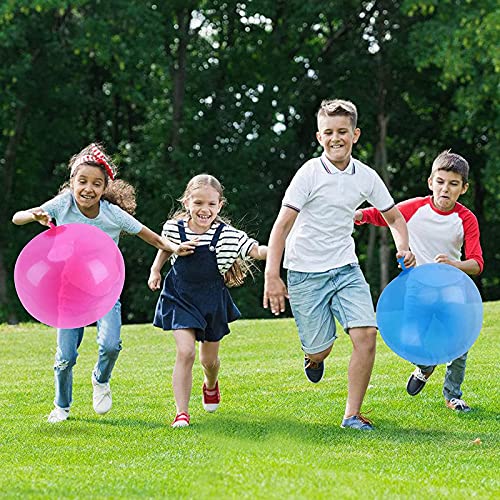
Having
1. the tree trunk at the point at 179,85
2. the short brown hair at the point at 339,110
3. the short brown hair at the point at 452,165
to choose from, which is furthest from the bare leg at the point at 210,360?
the tree trunk at the point at 179,85

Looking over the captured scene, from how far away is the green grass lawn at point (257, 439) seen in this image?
478cm

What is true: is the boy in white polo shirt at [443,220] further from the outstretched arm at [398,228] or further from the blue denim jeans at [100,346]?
the blue denim jeans at [100,346]

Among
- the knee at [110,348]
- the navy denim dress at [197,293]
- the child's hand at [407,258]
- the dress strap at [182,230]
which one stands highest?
the dress strap at [182,230]

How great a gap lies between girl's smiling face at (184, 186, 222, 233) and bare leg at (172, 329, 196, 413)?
2.50 ft

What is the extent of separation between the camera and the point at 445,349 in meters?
6.29

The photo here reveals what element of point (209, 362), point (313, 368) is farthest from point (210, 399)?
point (313, 368)

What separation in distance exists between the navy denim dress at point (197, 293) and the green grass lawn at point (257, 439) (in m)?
0.70

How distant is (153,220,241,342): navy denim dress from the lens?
688cm

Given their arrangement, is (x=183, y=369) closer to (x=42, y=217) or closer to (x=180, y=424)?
(x=180, y=424)

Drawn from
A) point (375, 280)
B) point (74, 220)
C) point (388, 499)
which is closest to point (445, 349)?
point (388, 499)

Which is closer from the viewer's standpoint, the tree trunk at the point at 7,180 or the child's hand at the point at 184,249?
the child's hand at the point at 184,249

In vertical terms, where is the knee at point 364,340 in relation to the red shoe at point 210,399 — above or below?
above

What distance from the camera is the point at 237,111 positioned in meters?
27.5

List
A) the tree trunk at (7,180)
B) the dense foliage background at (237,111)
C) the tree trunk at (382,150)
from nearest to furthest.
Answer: the dense foliage background at (237,111), the tree trunk at (382,150), the tree trunk at (7,180)
